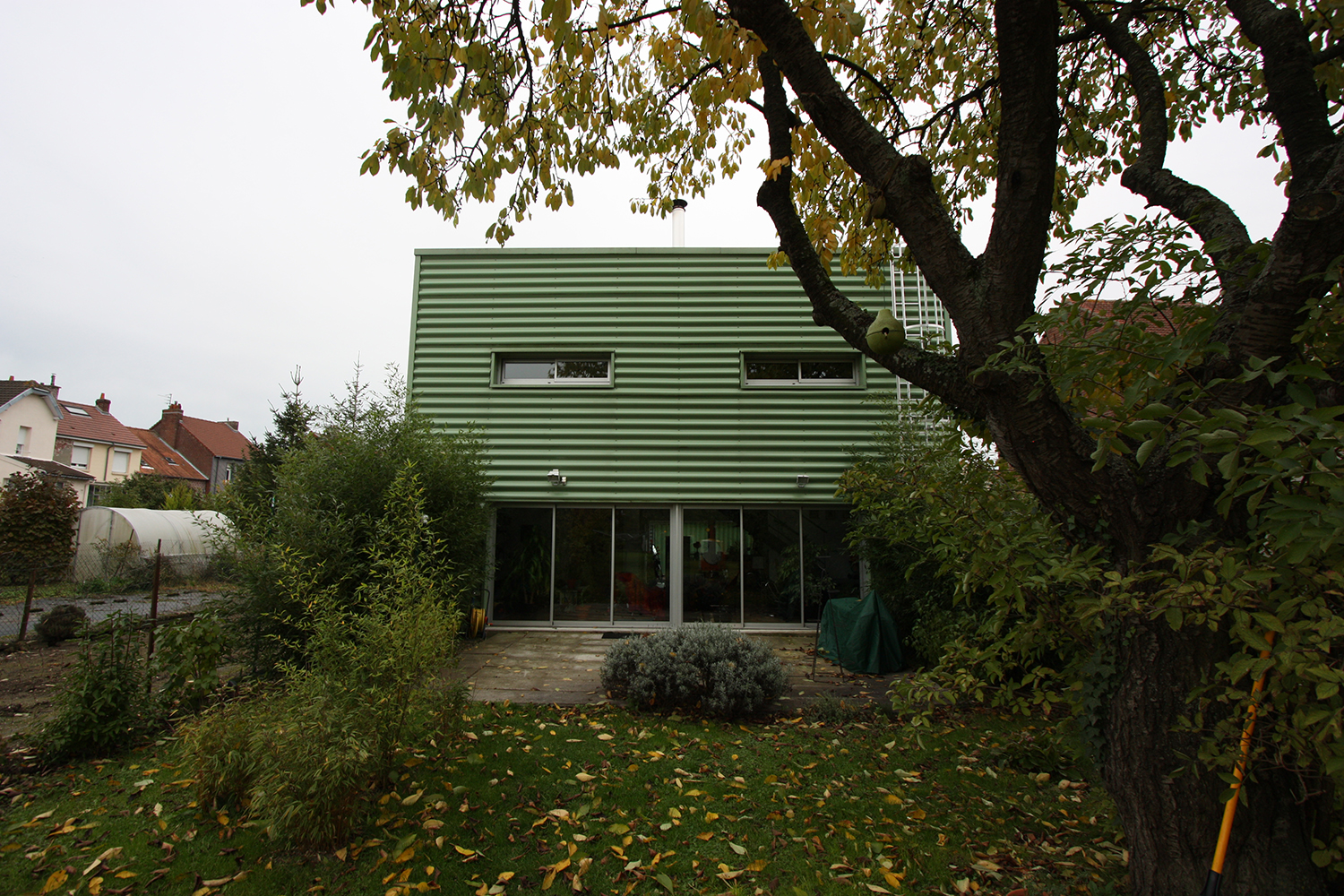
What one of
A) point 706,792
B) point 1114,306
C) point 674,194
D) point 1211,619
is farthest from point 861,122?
point 706,792

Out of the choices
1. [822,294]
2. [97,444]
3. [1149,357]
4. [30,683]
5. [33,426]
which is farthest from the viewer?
[97,444]

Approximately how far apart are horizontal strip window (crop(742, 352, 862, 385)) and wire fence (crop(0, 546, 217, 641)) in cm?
1184

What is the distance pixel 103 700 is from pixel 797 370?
32.9 feet

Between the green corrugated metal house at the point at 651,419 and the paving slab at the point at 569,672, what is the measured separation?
0.99 m

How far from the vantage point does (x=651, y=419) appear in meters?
11.3

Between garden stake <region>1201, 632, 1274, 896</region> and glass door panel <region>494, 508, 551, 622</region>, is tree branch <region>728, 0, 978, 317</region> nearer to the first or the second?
garden stake <region>1201, 632, 1274, 896</region>

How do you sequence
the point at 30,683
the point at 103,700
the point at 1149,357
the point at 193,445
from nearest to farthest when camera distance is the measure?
the point at 1149,357 → the point at 103,700 → the point at 30,683 → the point at 193,445

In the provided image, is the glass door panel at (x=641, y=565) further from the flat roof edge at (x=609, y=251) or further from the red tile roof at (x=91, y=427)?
the red tile roof at (x=91, y=427)

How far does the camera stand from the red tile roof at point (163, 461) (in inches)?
1556

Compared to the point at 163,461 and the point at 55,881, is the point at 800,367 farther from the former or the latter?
the point at 163,461

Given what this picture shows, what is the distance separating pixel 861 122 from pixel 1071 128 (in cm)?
374

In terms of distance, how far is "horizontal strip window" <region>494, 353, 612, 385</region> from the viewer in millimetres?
11586

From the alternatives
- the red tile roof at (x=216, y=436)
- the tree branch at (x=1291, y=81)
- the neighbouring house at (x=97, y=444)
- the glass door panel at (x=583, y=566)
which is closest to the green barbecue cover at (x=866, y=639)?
Answer: the glass door panel at (x=583, y=566)

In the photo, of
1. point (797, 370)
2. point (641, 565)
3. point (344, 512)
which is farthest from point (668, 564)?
point (344, 512)
